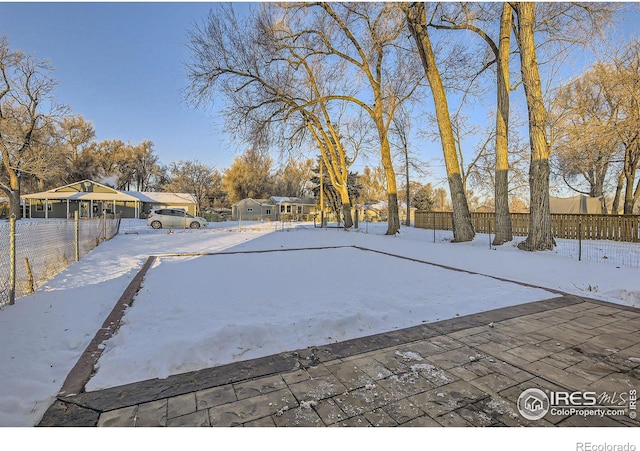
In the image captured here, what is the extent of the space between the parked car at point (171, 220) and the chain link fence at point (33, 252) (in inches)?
489

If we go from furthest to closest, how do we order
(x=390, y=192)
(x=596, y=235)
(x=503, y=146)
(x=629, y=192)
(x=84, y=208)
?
(x=84, y=208) < (x=629, y=192) < (x=390, y=192) < (x=596, y=235) < (x=503, y=146)

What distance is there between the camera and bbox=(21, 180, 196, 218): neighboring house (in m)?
30.4

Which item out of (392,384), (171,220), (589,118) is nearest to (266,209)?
(171,220)

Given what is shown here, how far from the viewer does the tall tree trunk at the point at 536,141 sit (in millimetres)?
8469

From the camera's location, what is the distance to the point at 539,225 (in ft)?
28.0

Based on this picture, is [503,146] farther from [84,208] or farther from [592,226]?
[84,208]

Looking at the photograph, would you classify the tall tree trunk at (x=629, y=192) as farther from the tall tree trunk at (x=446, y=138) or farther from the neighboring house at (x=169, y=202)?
the neighboring house at (x=169, y=202)

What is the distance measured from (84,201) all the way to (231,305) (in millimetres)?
35690

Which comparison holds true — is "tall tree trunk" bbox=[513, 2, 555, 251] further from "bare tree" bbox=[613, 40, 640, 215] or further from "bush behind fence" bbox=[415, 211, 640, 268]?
"bare tree" bbox=[613, 40, 640, 215]

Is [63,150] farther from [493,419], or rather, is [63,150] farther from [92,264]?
[493,419]

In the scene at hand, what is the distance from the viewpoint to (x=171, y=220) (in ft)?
69.1

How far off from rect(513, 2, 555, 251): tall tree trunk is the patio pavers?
6.05 m

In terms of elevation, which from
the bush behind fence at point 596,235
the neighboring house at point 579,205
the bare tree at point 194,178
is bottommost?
the bush behind fence at point 596,235

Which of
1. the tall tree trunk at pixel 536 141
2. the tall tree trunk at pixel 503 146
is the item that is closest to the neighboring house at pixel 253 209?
the tall tree trunk at pixel 503 146
